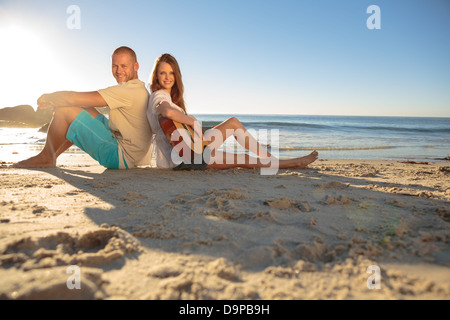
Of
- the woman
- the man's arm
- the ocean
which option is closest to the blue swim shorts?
the man's arm

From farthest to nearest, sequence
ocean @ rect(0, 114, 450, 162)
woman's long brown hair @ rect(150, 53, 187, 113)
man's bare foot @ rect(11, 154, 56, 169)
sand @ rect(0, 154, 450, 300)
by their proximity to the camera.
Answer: ocean @ rect(0, 114, 450, 162) < man's bare foot @ rect(11, 154, 56, 169) < woman's long brown hair @ rect(150, 53, 187, 113) < sand @ rect(0, 154, 450, 300)

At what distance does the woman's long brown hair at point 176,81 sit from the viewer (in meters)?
3.17

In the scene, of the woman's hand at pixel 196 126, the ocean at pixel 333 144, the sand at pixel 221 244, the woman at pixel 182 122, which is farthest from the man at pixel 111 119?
the ocean at pixel 333 144

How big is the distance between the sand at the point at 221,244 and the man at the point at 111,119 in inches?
34.3

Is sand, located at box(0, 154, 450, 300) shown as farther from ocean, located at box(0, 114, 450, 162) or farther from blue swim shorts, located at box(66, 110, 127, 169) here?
ocean, located at box(0, 114, 450, 162)

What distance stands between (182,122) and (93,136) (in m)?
0.98

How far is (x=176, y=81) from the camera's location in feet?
10.9

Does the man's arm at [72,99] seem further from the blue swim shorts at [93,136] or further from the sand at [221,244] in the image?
the sand at [221,244]

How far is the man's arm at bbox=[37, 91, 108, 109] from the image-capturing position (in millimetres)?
2752

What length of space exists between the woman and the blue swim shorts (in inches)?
18.8

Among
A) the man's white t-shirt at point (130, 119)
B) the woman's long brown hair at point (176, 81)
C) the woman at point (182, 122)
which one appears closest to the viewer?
the man's white t-shirt at point (130, 119)

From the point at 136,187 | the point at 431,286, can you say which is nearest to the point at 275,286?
the point at 431,286

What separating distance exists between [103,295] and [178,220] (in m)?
0.68

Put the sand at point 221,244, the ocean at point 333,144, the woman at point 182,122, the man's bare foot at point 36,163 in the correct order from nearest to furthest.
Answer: the sand at point 221,244
the woman at point 182,122
the man's bare foot at point 36,163
the ocean at point 333,144
